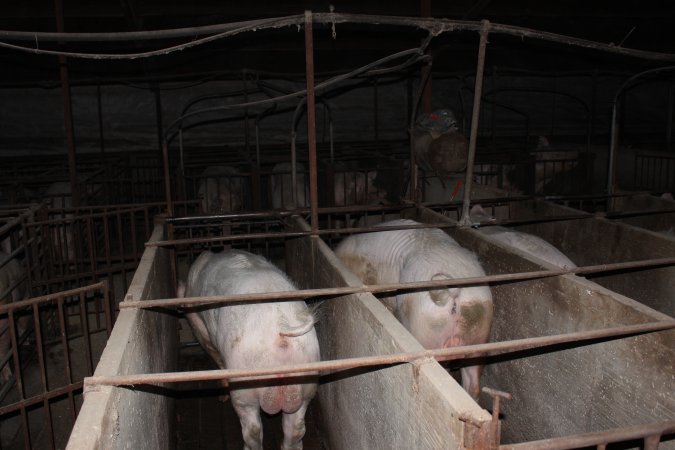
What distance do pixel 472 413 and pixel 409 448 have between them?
0.62 metres

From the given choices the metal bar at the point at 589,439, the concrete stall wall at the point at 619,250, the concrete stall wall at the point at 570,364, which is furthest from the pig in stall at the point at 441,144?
the metal bar at the point at 589,439

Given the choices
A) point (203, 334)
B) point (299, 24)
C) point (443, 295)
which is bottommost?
point (203, 334)

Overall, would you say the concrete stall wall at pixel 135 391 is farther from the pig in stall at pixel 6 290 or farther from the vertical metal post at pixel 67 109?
the vertical metal post at pixel 67 109

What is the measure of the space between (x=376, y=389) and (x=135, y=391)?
1076 mm

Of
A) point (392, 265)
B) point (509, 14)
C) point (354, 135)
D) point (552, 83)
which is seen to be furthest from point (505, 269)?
point (552, 83)

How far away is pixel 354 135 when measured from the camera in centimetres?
1218

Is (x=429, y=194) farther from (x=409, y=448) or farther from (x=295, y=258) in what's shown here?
(x=409, y=448)

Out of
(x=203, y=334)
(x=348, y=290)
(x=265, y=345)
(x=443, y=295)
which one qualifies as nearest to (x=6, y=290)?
(x=203, y=334)

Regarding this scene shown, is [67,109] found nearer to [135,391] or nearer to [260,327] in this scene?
[260,327]

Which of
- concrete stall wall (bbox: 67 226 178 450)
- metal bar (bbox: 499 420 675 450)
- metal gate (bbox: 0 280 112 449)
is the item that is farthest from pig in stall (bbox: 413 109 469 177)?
metal bar (bbox: 499 420 675 450)

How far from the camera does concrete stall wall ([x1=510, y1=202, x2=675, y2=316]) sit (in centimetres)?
380

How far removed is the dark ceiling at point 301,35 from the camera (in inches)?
317

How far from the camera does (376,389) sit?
2582 millimetres

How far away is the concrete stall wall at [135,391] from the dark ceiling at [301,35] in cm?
469
